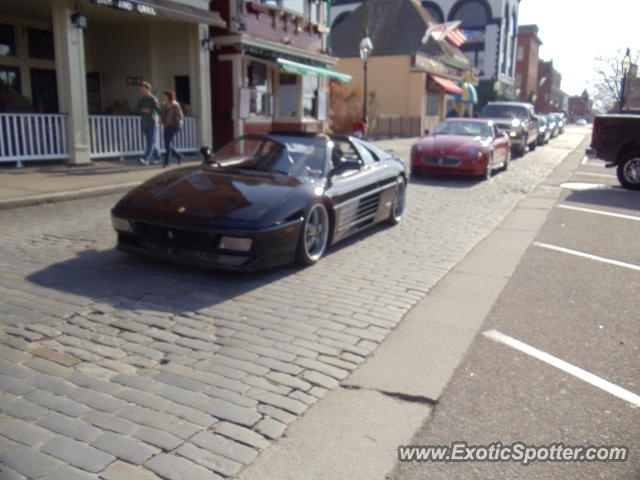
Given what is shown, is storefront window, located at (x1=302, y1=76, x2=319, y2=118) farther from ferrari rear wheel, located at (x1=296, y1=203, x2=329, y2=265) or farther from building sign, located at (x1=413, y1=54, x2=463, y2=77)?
ferrari rear wheel, located at (x1=296, y1=203, x2=329, y2=265)

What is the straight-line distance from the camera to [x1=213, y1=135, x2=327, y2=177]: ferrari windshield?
6301mm

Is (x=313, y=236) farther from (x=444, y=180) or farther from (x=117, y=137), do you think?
(x=117, y=137)

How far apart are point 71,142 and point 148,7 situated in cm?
353

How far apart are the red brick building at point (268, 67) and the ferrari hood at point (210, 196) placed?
12660 millimetres

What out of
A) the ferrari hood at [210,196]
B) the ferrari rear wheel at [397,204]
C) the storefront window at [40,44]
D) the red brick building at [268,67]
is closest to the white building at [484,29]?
the red brick building at [268,67]

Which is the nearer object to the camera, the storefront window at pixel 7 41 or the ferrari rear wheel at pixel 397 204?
the ferrari rear wheel at pixel 397 204

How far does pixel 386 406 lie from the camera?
3129 mm

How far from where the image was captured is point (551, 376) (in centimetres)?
355

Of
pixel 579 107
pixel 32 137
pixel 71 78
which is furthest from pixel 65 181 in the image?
pixel 579 107

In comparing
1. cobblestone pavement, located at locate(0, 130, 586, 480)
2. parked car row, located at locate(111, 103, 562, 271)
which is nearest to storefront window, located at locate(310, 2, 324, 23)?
parked car row, located at locate(111, 103, 562, 271)

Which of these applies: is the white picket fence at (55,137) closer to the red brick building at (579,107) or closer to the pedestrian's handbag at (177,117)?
the pedestrian's handbag at (177,117)

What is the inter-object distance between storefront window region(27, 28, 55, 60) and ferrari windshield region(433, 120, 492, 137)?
1123cm

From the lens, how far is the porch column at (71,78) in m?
12.4

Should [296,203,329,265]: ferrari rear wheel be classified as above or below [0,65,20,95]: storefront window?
below
